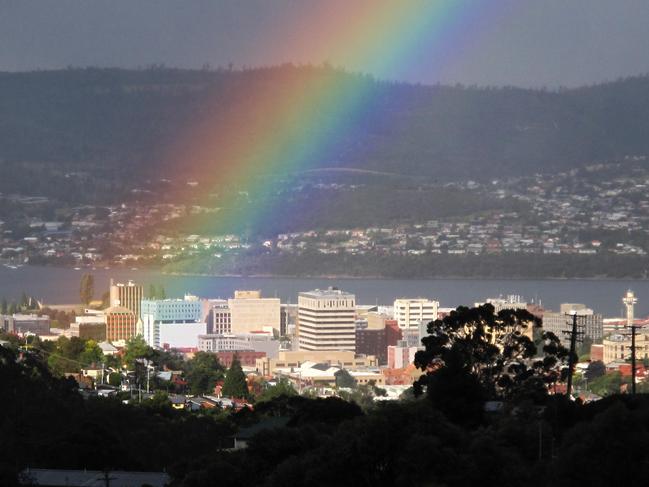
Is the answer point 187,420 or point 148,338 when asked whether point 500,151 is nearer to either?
point 148,338

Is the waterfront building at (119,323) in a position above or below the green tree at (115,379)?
above

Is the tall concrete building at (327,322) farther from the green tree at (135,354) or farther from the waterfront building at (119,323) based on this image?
the green tree at (135,354)

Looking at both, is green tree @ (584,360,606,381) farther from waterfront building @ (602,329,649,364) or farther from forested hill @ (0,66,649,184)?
forested hill @ (0,66,649,184)

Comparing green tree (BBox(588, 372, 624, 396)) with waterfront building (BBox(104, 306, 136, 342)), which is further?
waterfront building (BBox(104, 306, 136, 342))

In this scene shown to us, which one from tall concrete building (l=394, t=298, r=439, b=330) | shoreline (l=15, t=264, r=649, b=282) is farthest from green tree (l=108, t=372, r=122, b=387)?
shoreline (l=15, t=264, r=649, b=282)

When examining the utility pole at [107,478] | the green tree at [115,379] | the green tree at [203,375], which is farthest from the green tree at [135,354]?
the utility pole at [107,478]

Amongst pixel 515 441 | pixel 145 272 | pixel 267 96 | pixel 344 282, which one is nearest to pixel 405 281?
pixel 344 282

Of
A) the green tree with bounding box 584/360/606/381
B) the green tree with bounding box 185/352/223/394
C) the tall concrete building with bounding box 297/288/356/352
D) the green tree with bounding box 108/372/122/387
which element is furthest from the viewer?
the tall concrete building with bounding box 297/288/356/352

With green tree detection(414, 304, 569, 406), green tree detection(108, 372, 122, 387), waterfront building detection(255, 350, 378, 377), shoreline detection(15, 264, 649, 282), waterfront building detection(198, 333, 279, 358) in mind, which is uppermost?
shoreline detection(15, 264, 649, 282)
